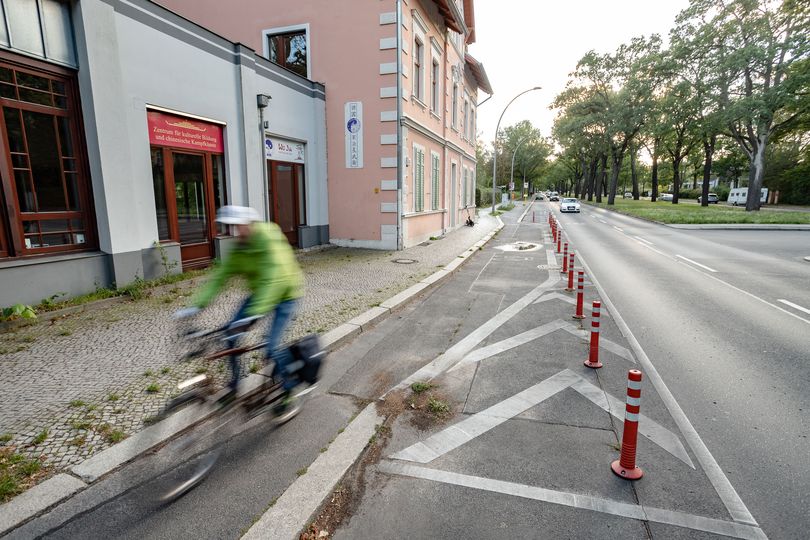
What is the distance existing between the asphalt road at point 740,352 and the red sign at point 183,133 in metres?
9.45

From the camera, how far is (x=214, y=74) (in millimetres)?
9547

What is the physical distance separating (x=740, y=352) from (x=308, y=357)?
572cm

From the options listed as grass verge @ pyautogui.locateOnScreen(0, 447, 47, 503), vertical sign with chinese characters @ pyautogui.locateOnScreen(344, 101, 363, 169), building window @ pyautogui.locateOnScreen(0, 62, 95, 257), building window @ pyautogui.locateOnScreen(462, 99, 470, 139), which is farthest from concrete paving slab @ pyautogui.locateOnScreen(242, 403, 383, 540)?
building window @ pyautogui.locateOnScreen(462, 99, 470, 139)

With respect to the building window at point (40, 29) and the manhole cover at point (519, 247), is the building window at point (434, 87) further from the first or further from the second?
the building window at point (40, 29)

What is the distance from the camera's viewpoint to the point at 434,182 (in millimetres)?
18516

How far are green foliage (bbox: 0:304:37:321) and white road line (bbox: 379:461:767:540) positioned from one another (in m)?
5.80

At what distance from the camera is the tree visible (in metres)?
28.5

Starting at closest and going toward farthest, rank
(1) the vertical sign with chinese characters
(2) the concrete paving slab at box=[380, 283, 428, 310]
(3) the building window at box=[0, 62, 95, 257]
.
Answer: (3) the building window at box=[0, 62, 95, 257] → (2) the concrete paving slab at box=[380, 283, 428, 310] → (1) the vertical sign with chinese characters

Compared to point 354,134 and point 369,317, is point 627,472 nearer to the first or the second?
point 369,317

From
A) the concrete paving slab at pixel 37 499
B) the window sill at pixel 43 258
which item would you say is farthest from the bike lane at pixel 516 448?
the window sill at pixel 43 258

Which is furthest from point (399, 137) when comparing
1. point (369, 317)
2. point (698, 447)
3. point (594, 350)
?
point (698, 447)

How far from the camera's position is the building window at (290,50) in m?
14.3

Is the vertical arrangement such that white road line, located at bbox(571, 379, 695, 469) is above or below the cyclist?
below

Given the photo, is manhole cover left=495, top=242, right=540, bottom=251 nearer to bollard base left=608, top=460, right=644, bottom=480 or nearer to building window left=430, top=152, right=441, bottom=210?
building window left=430, top=152, right=441, bottom=210
